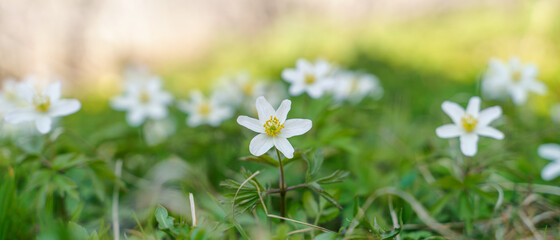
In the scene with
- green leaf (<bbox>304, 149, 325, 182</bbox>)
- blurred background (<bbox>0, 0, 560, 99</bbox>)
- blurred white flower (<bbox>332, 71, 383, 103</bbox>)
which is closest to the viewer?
green leaf (<bbox>304, 149, 325, 182</bbox>)

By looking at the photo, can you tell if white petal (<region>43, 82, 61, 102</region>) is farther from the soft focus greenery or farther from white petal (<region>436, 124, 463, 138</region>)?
white petal (<region>436, 124, 463, 138</region>)

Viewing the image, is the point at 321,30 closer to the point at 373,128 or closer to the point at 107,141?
the point at 373,128

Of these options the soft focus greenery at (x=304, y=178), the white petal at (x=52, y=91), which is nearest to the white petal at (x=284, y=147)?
the soft focus greenery at (x=304, y=178)

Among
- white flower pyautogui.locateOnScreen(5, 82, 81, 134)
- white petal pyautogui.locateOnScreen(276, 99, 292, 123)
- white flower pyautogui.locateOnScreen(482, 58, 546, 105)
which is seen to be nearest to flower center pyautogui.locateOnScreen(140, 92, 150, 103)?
white flower pyautogui.locateOnScreen(5, 82, 81, 134)

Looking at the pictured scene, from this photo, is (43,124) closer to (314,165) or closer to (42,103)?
(42,103)

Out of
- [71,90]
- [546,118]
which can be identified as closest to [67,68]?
[71,90]

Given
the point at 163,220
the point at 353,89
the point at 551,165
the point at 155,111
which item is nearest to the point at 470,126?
the point at 551,165

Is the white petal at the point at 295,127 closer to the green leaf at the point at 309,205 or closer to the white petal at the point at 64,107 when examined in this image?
the green leaf at the point at 309,205
